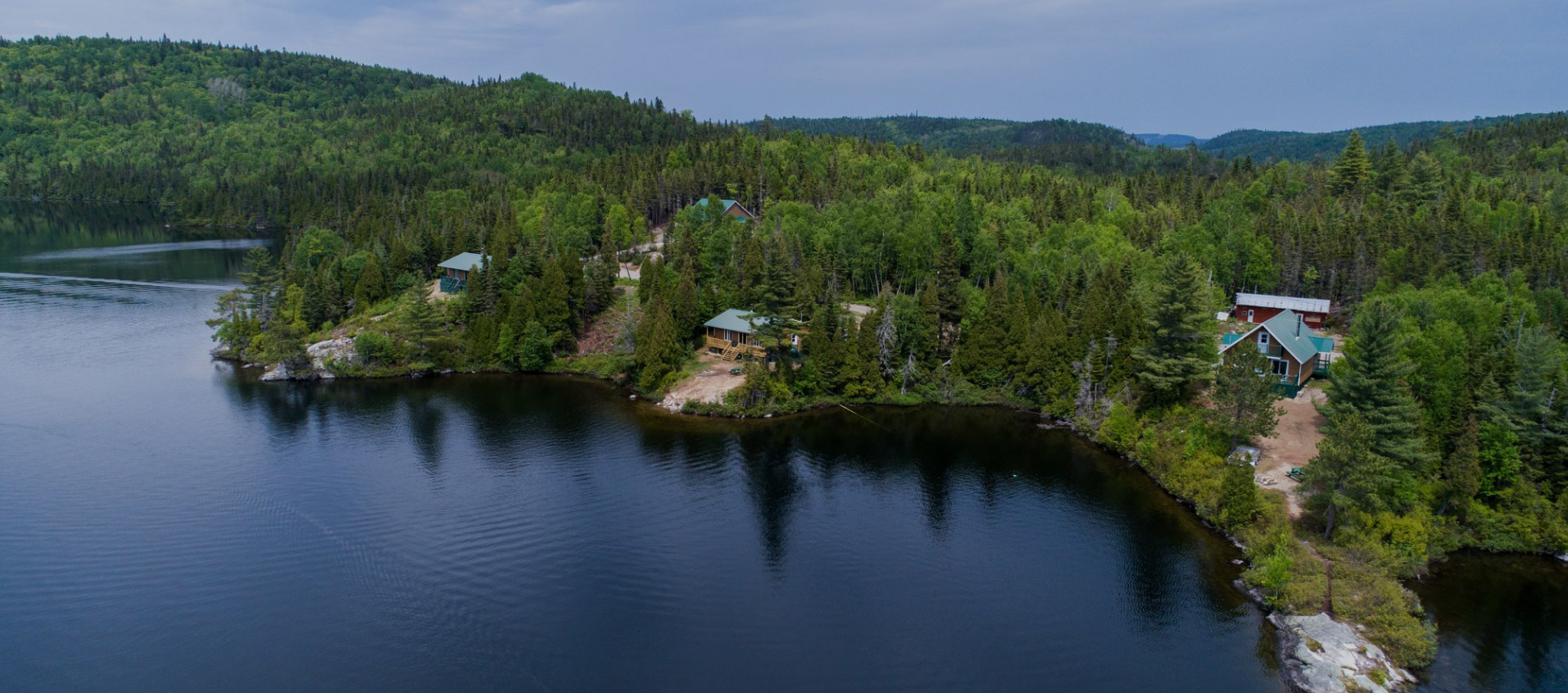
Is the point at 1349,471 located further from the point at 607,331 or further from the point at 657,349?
the point at 607,331

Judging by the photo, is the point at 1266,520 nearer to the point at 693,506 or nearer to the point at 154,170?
the point at 693,506

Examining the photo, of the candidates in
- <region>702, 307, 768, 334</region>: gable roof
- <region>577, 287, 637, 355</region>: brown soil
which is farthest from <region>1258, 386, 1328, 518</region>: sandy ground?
<region>577, 287, 637, 355</region>: brown soil

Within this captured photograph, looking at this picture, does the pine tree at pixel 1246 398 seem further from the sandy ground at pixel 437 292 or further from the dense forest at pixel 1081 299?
the sandy ground at pixel 437 292

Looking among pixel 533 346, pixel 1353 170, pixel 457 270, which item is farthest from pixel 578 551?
A: pixel 1353 170

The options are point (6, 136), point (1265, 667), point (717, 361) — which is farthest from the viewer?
point (6, 136)

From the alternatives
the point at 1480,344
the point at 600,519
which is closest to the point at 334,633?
the point at 600,519

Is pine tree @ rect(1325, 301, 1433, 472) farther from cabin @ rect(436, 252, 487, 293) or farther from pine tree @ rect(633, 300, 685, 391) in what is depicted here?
cabin @ rect(436, 252, 487, 293)
